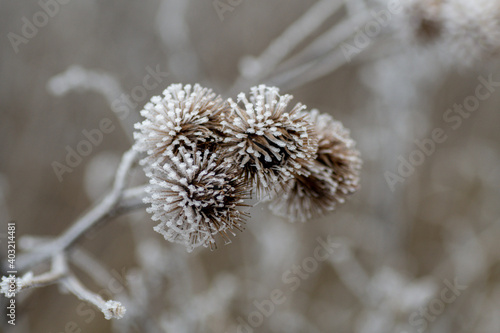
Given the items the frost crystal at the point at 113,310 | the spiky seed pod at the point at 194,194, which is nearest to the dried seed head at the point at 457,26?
the spiky seed pod at the point at 194,194

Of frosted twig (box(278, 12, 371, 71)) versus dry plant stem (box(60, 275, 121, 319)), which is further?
frosted twig (box(278, 12, 371, 71))

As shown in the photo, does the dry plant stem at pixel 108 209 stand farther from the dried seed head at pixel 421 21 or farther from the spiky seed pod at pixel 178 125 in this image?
the dried seed head at pixel 421 21

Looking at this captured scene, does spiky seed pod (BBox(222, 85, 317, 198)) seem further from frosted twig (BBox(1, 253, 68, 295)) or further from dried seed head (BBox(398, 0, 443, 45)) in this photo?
Result: dried seed head (BBox(398, 0, 443, 45))

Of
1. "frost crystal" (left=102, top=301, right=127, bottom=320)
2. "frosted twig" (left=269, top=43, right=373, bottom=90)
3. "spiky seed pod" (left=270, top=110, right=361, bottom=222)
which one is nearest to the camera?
"frost crystal" (left=102, top=301, right=127, bottom=320)

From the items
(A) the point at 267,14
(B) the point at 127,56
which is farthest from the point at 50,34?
(A) the point at 267,14

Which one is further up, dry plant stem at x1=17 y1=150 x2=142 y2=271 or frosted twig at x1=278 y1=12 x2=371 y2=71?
frosted twig at x1=278 y1=12 x2=371 y2=71

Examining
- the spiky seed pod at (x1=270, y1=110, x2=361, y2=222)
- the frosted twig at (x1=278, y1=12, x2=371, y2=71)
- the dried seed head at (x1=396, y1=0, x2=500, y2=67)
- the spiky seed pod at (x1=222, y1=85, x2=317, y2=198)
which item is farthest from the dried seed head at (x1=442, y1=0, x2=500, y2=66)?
the spiky seed pod at (x1=222, y1=85, x2=317, y2=198)

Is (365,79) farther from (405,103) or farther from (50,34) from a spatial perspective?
(50,34)
